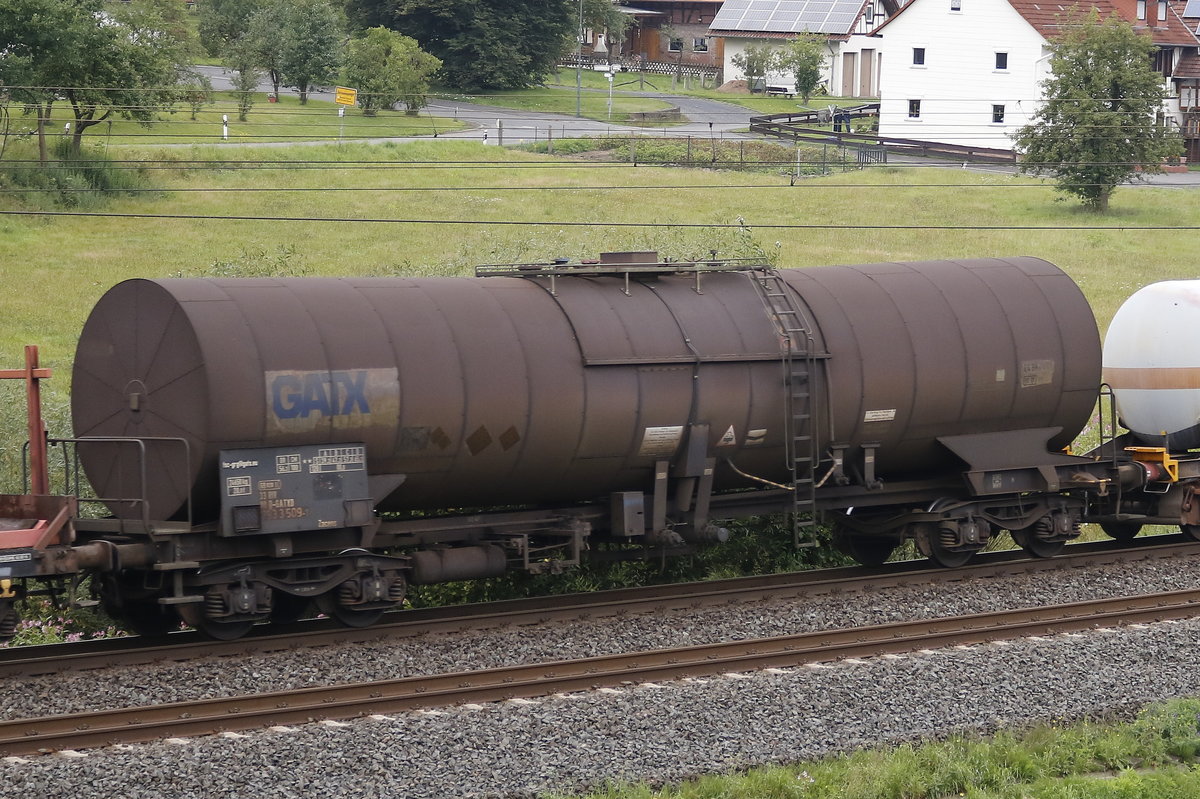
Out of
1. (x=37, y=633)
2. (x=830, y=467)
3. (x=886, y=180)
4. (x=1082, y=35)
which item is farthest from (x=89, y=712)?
(x=1082, y=35)

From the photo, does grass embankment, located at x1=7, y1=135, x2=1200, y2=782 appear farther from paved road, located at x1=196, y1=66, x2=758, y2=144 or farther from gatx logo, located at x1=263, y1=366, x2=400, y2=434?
gatx logo, located at x1=263, y1=366, x2=400, y2=434

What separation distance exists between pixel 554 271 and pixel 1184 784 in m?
8.53

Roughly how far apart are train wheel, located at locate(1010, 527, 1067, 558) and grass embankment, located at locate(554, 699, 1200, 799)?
650 centimetres

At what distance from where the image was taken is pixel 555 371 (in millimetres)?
14398

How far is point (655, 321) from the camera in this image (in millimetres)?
15273

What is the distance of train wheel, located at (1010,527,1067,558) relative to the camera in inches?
704

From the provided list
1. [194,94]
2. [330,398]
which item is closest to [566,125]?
[194,94]

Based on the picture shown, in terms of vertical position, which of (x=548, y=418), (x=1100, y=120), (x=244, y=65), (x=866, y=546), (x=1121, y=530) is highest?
(x=244, y=65)

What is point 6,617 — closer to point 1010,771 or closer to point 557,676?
point 557,676

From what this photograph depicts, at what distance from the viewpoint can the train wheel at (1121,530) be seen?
65.0ft

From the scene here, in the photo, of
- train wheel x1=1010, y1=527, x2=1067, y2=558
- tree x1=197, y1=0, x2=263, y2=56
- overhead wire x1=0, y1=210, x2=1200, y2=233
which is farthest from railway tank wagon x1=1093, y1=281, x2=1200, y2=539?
tree x1=197, y1=0, x2=263, y2=56

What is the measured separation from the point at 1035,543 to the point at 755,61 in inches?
3118

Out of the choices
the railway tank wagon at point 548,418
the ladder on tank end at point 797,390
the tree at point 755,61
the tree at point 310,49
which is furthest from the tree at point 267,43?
the railway tank wagon at point 548,418

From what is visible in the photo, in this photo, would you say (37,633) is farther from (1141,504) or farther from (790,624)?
(1141,504)
